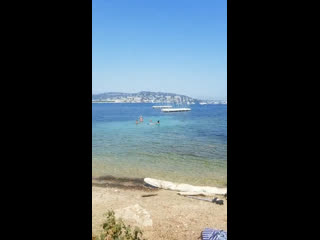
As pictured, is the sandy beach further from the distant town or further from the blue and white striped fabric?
the distant town

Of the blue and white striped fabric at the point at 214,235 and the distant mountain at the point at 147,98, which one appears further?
the distant mountain at the point at 147,98

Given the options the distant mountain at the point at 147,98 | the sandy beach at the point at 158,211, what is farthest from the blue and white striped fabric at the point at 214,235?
the distant mountain at the point at 147,98

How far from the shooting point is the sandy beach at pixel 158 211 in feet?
17.5

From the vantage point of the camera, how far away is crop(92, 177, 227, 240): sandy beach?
5.32 m

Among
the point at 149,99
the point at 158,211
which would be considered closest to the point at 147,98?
the point at 149,99

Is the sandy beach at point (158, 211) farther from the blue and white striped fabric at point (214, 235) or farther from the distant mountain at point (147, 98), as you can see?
the distant mountain at point (147, 98)

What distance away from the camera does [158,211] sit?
665cm

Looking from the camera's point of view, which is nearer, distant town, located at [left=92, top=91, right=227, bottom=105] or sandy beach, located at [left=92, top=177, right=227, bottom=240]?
sandy beach, located at [left=92, top=177, right=227, bottom=240]

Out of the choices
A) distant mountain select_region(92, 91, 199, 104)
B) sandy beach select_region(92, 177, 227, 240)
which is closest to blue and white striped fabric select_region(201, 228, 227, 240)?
sandy beach select_region(92, 177, 227, 240)

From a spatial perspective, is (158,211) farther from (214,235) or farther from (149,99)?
(149,99)

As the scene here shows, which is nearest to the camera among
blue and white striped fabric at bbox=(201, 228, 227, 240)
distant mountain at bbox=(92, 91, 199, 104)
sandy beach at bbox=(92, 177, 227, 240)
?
blue and white striped fabric at bbox=(201, 228, 227, 240)
